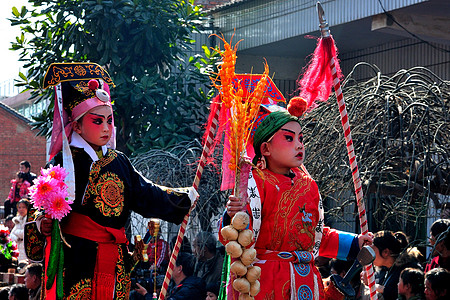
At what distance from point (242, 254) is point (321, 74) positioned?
1.46 m

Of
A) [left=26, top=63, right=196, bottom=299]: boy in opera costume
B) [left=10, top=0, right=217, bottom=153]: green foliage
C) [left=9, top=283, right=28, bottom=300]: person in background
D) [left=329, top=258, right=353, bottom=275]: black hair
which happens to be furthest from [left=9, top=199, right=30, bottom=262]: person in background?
[left=26, top=63, right=196, bottom=299]: boy in opera costume

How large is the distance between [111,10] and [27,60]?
142cm

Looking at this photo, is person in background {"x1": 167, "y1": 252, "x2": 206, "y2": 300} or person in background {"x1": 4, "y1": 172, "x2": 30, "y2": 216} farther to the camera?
person in background {"x1": 4, "y1": 172, "x2": 30, "y2": 216}

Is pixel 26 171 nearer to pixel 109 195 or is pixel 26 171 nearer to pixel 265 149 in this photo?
pixel 109 195

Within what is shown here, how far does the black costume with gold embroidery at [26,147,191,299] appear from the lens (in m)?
4.93

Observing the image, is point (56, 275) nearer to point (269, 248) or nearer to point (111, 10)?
point (269, 248)

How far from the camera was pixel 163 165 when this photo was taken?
27.8ft

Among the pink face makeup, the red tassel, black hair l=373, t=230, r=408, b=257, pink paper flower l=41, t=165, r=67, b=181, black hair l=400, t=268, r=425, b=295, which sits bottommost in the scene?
black hair l=400, t=268, r=425, b=295

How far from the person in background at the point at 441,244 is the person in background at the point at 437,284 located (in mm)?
345

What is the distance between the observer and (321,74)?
16.6 feet

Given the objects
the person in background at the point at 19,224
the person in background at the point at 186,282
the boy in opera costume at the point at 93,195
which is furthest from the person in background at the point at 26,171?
the boy in opera costume at the point at 93,195

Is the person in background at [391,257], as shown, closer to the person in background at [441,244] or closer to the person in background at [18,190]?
the person in background at [441,244]

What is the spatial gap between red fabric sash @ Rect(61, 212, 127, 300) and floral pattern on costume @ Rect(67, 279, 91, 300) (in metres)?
0.03

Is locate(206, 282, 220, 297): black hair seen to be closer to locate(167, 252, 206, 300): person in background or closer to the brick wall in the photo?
locate(167, 252, 206, 300): person in background
